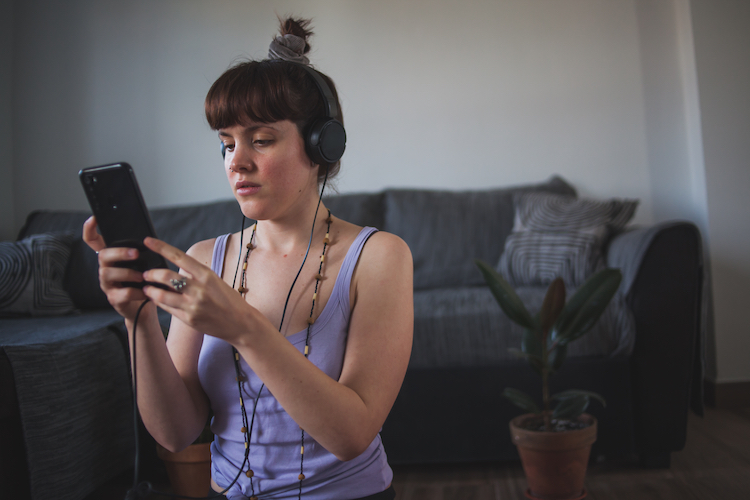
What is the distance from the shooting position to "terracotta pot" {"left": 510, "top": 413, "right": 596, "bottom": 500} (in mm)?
1345

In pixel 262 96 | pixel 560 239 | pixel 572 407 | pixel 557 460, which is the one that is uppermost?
pixel 262 96

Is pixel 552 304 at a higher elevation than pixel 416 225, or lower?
lower

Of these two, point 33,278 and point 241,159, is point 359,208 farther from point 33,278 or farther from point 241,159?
point 241,159

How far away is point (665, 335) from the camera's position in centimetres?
157

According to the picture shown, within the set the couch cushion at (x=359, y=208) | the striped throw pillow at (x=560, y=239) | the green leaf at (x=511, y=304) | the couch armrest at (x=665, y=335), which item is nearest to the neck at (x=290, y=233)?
the green leaf at (x=511, y=304)

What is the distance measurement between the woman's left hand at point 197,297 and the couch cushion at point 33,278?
73.1 inches

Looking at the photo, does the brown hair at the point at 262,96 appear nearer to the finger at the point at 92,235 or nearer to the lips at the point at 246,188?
the lips at the point at 246,188

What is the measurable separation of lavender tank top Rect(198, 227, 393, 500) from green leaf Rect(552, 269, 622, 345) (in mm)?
827

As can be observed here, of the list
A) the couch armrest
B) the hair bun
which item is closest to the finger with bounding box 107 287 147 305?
the hair bun

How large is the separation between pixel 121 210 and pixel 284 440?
0.35m

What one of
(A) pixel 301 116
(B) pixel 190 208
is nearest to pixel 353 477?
(A) pixel 301 116

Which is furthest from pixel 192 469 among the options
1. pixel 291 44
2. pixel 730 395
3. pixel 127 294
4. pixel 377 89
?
pixel 730 395

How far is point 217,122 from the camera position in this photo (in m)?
0.71

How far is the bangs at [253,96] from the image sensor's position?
69 cm
